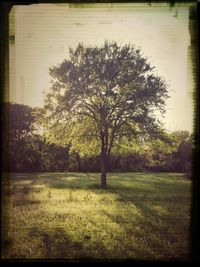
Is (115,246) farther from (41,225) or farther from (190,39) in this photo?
(190,39)

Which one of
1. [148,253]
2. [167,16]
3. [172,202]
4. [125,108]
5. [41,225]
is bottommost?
[148,253]

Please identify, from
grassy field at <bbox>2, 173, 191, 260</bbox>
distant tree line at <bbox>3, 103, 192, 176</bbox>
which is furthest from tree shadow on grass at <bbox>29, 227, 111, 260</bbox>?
distant tree line at <bbox>3, 103, 192, 176</bbox>

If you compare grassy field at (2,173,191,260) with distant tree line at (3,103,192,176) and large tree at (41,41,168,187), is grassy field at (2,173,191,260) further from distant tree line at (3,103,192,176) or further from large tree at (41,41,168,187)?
large tree at (41,41,168,187)

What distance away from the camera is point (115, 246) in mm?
4062

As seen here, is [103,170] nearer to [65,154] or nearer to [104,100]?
[65,154]

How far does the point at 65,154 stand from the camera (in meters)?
4.33

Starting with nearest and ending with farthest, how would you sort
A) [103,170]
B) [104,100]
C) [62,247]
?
1. [62,247]
2. [103,170]
3. [104,100]

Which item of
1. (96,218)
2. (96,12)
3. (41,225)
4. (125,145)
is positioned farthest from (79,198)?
(96,12)

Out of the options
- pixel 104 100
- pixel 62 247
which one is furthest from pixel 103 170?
pixel 62 247

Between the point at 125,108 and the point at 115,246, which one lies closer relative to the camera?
the point at 115,246

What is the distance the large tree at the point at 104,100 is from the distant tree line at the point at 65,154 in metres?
0.13

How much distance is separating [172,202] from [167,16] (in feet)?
7.94

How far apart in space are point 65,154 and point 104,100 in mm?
900

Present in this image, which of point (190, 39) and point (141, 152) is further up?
point (190, 39)
